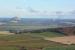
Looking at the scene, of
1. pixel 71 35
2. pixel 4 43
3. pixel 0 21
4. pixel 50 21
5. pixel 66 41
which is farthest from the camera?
pixel 50 21

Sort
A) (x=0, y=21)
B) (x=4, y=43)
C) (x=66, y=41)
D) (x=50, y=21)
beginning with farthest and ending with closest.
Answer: (x=50, y=21) → (x=0, y=21) → (x=66, y=41) → (x=4, y=43)

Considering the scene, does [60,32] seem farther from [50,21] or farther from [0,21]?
[0,21]

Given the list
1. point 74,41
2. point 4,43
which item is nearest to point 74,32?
point 74,41

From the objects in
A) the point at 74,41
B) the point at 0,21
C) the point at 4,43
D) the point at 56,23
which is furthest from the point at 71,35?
the point at 0,21

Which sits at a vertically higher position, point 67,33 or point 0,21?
point 0,21

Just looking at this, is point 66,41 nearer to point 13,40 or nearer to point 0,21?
point 13,40

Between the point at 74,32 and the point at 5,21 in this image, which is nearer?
the point at 74,32

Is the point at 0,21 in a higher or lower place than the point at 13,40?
higher

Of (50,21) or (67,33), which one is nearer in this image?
(67,33)

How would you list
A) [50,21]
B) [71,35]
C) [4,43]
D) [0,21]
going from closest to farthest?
[4,43]
[71,35]
[0,21]
[50,21]
